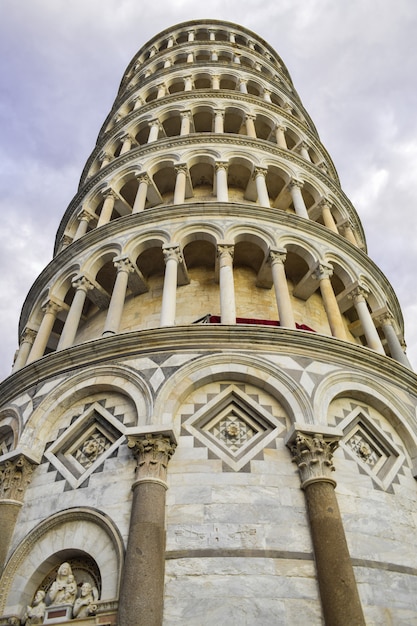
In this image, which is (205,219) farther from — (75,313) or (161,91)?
(161,91)

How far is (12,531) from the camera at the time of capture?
8.86 m

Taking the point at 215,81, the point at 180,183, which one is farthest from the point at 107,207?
the point at 215,81

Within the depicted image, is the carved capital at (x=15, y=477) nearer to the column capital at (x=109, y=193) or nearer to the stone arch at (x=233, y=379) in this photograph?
the stone arch at (x=233, y=379)

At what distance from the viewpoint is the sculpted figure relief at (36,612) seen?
25.6ft

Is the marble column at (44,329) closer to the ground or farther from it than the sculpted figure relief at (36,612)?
farther from it

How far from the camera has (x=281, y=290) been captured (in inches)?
492

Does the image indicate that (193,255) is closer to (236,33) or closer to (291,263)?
(291,263)

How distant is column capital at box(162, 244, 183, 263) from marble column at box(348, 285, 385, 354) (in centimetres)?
494

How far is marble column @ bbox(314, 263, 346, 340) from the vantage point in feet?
40.4

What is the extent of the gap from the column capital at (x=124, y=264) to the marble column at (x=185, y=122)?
7.32 m

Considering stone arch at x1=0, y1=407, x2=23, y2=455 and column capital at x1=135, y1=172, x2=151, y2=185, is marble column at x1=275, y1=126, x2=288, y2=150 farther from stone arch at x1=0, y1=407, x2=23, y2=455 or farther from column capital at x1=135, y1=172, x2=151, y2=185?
stone arch at x1=0, y1=407, x2=23, y2=455

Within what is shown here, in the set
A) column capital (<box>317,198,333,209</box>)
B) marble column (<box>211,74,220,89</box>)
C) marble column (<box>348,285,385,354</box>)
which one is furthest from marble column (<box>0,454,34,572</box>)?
marble column (<box>211,74,220,89</box>)

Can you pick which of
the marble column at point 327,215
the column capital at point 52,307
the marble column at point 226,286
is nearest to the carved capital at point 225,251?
the marble column at point 226,286

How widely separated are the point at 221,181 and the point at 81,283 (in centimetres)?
555
